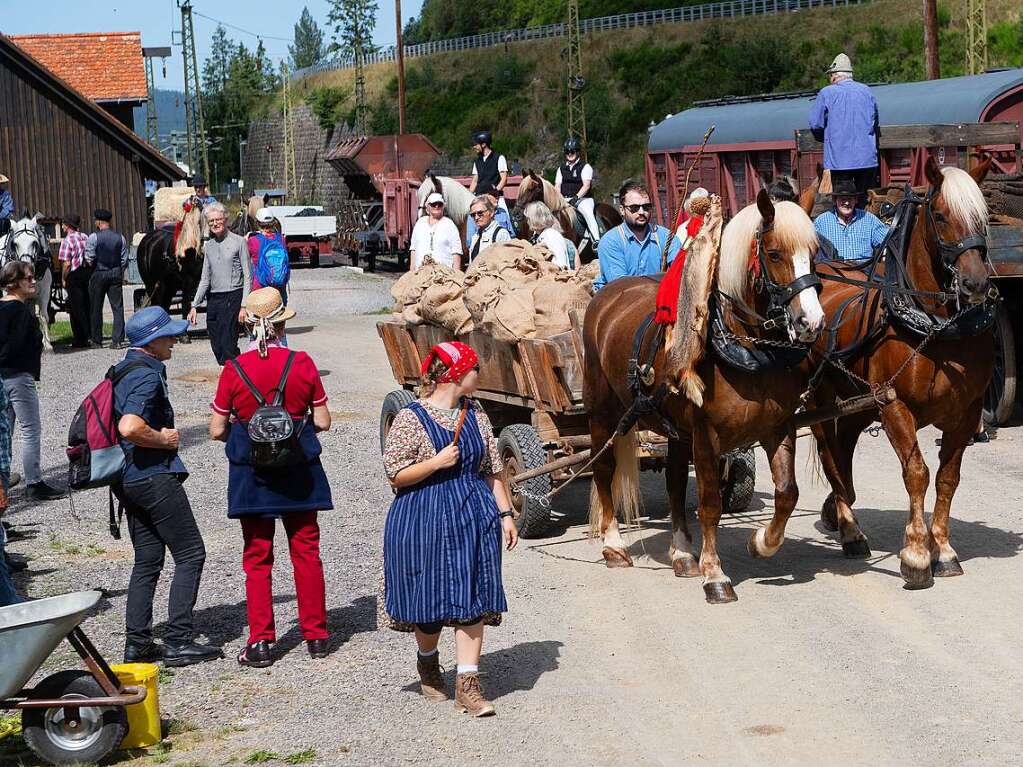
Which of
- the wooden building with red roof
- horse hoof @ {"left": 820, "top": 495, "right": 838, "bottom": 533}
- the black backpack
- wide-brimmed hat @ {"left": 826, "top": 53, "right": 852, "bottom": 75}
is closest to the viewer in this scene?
the black backpack

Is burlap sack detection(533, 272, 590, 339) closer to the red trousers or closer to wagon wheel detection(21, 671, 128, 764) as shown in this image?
the red trousers

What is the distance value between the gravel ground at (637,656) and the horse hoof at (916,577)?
0.08 metres

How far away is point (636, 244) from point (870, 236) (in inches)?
60.8

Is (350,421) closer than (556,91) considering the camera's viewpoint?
Yes

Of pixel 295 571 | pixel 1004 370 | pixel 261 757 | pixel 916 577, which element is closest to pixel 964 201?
pixel 916 577

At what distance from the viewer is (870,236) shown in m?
9.13

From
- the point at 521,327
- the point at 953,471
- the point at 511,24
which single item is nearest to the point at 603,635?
the point at 953,471

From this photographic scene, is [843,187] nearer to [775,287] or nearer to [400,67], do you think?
[775,287]

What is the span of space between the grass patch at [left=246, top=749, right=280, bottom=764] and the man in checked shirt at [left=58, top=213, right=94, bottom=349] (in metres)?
16.6

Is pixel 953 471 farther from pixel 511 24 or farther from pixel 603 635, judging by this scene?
pixel 511 24

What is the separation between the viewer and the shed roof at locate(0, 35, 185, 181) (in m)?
35.8

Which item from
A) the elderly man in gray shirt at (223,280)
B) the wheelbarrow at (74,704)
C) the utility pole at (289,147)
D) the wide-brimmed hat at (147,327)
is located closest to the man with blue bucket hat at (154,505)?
the wide-brimmed hat at (147,327)

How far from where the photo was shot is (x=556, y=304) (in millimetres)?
9648

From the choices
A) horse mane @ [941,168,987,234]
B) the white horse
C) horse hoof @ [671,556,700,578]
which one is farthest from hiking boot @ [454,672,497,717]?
the white horse
